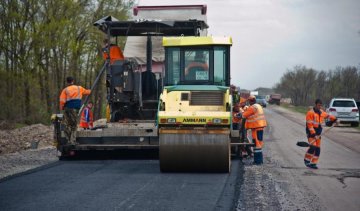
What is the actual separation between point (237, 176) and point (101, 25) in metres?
4.82

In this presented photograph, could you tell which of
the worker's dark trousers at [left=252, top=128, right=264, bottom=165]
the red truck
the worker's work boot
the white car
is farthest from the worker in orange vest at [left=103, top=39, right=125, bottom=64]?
the red truck

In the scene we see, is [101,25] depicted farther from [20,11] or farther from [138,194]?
[20,11]

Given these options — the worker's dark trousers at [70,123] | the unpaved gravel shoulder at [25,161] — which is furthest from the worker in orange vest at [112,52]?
the unpaved gravel shoulder at [25,161]

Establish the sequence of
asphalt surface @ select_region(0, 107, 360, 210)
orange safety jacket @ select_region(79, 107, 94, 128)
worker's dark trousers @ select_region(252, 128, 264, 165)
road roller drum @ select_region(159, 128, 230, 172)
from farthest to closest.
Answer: orange safety jacket @ select_region(79, 107, 94, 128) < worker's dark trousers @ select_region(252, 128, 264, 165) < road roller drum @ select_region(159, 128, 230, 172) < asphalt surface @ select_region(0, 107, 360, 210)

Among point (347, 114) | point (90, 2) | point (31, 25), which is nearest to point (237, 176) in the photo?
point (347, 114)

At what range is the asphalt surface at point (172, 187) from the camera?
8.23 meters

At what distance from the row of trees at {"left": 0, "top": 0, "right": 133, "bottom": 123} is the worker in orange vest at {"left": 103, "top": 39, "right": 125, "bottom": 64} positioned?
18368 millimetres

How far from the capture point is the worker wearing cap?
13453 mm

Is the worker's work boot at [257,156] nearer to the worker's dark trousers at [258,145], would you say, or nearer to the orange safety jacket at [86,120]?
the worker's dark trousers at [258,145]

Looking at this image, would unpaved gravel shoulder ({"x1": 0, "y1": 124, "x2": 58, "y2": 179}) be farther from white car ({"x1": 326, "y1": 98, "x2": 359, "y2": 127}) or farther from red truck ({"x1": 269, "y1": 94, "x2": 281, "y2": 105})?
red truck ({"x1": 269, "y1": 94, "x2": 281, "y2": 105})

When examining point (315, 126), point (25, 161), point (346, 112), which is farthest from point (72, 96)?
point (346, 112)

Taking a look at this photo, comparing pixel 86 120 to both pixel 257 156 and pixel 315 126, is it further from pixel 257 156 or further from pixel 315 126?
pixel 315 126

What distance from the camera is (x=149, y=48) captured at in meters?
14.6

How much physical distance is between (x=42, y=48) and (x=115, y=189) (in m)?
23.9
